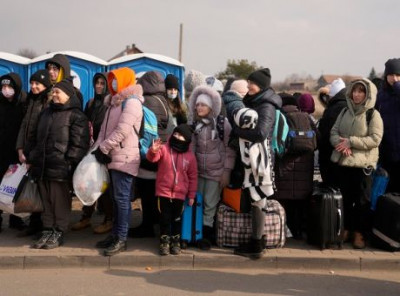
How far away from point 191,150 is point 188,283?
1.39 meters

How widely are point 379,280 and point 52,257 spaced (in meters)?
3.24

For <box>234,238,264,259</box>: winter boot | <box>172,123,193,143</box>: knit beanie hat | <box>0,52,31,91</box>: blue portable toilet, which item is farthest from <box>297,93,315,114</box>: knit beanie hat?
<box>0,52,31,91</box>: blue portable toilet

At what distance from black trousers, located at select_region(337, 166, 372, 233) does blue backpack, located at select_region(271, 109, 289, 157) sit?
76 centimetres

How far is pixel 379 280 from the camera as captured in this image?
4.64 metres

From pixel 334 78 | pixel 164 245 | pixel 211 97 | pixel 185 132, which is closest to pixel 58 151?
pixel 185 132

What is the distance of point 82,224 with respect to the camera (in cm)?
592

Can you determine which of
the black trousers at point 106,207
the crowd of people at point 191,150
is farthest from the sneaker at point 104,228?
the crowd of people at point 191,150

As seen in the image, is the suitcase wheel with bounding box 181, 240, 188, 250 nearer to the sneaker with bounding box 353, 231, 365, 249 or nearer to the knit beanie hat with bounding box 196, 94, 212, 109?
the knit beanie hat with bounding box 196, 94, 212, 109

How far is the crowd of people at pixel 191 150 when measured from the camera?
489cm

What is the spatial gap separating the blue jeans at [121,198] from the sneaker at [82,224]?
1.00 metres

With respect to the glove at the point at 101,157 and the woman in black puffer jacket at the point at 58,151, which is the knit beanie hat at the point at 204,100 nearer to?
the glove at the point at 101,157

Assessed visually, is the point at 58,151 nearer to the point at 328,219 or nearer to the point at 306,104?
the point at 328,219

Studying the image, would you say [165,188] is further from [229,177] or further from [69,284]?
[69,284]

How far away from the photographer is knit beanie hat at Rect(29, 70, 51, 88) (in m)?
5.29
